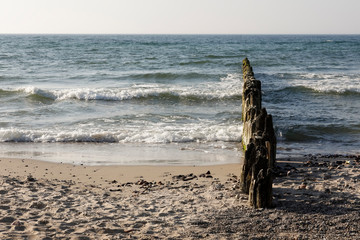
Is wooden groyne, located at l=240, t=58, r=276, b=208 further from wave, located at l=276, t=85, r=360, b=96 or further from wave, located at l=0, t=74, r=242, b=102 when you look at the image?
wave, located at l=276, t=85, r=360, b=96

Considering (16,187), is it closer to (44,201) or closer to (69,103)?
(44,201)

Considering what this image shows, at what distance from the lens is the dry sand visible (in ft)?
17.0

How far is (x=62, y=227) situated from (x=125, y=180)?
2643 millimetres

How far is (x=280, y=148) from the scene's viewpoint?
1030 centimetres

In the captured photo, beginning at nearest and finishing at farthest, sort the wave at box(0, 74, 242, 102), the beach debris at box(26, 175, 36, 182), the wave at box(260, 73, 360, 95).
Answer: the beach debris at box(26, 175, 36, 182) → the wave at box(0, 74, 242, 102) → the wave at box(260, 73, 360, 95)

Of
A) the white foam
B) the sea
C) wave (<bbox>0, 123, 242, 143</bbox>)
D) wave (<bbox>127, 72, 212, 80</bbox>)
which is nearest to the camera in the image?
the sea

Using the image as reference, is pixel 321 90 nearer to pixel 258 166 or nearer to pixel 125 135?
pixel 125 135

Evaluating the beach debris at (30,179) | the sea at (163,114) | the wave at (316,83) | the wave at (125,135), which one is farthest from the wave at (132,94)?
the beach debris at (30,179)

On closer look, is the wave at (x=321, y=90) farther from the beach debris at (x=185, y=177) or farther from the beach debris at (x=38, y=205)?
the beach debris at (x=38, y=205)

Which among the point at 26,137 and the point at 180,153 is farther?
the point at 26,137

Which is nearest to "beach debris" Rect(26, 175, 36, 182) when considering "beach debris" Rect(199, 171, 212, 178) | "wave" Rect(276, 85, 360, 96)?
"beach debris" Rect(199, 171, 212, 178)

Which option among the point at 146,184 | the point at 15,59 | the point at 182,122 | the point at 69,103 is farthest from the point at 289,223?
the point at 15,59

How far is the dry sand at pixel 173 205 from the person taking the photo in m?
5.18

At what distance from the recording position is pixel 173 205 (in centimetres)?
609
